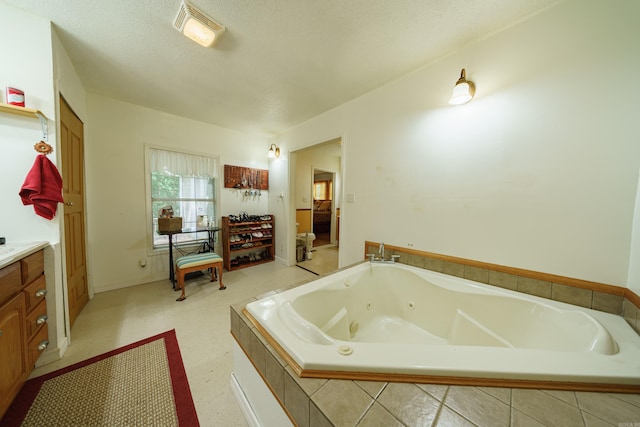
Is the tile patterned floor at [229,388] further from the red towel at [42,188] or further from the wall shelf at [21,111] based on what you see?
the wall shelf at [21,111]

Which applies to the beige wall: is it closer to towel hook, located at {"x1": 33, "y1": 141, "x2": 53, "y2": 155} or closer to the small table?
the small table

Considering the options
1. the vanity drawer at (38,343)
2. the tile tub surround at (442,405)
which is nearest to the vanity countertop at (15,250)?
the vanity drawer at (38,343)

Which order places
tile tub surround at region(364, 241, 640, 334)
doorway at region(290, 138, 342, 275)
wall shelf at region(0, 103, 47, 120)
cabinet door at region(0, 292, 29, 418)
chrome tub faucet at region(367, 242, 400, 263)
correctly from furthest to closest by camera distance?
doorway at region(290, 138, 342, 275) < chrome tub faucet at region(367, 242, 400, 263) < wall shelf at region(0, 103, 47, 120) < tile tub surround at region(364, 241, 640, 334) < cabinet door at region(0, 292, 29, 418)

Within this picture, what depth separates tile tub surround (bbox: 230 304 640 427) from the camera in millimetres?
579

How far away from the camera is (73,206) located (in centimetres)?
185

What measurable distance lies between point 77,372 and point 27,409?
0.79 feet

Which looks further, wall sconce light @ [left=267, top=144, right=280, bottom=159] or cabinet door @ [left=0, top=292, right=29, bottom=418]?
wall sconce light @ [left=267, top=144, right=280, bottom=159]

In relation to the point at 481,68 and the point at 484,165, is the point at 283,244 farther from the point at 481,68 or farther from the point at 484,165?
the point at 481,68

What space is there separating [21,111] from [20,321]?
130 centimetres

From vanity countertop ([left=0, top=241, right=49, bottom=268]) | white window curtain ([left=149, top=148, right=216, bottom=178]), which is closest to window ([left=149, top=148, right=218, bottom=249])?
white window curtain ([left=149, top=148, right=216, bottom=178])

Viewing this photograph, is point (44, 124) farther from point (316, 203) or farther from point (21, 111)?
point (316, 203)

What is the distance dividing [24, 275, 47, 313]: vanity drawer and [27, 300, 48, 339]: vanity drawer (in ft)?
0.12

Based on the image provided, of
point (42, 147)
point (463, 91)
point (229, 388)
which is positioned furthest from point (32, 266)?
point (463, 91)

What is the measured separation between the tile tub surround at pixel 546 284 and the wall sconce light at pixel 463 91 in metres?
1.25
